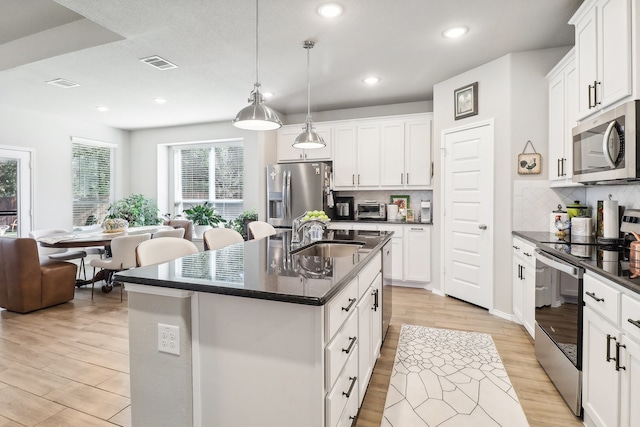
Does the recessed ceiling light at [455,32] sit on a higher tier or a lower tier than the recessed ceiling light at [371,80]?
lower

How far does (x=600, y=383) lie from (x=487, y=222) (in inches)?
86.7

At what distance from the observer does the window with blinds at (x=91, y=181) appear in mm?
6109

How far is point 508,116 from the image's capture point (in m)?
3.46

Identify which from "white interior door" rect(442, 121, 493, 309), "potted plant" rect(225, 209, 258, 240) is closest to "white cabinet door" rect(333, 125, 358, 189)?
"white interior door" rect(442, 121, 493, 309)

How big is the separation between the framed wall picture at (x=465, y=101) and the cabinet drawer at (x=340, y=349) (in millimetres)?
3139

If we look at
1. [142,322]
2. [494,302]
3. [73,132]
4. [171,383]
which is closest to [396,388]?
[171,383]

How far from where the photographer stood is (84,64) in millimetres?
3570

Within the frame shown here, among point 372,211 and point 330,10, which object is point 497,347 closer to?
point 372,211

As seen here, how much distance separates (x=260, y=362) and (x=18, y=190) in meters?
5.97

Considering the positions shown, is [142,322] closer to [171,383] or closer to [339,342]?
[171,383]

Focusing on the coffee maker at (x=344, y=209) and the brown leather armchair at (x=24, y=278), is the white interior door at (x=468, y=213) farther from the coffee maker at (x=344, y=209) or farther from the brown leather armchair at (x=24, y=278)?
the brown leather armchair at (x=24, y=278)

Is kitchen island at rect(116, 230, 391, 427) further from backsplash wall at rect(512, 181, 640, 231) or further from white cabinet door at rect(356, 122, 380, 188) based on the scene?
white cabinet door at rect(356, 122, 380, 188)

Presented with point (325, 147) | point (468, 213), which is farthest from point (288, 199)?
point (468, 213)

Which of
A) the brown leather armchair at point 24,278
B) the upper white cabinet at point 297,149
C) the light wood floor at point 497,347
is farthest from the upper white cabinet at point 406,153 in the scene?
the brown leather armchair at point 24,278
